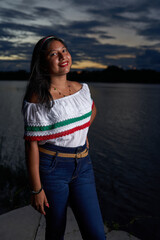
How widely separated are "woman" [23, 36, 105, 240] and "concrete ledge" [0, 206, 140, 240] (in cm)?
108

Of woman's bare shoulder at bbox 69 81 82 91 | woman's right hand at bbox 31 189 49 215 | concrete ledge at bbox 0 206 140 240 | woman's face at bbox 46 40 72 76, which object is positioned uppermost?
woman's face at bbox 46 40 72 76

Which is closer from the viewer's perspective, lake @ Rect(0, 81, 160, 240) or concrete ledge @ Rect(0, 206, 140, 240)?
concrete ledge @ Rect(0, 206, 140, 240)

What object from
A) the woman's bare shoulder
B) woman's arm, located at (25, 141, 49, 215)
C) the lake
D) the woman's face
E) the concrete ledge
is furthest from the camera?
the lake

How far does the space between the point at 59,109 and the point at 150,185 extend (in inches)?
223

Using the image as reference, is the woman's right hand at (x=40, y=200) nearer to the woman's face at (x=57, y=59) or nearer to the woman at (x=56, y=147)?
the woman at (x=56, y=147)

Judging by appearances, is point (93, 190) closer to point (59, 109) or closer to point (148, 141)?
point (59, 109)

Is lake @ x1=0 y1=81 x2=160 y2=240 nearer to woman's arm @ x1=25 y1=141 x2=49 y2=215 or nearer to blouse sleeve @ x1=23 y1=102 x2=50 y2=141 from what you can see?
woman's arm @ x1=25 y1=141 x2=49 y2=215

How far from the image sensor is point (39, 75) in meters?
2.08

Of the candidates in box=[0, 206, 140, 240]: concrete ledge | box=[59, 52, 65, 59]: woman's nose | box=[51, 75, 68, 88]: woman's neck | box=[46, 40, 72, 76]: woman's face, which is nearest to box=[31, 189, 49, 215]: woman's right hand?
box=[51, 75, 68, 88]: woman's neck

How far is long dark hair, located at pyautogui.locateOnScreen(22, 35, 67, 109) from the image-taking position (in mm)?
2002

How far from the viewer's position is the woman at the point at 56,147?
197 centimetres

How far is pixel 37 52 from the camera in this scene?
208 centimetres

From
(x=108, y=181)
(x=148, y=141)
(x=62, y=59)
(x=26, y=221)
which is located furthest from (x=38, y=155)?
(x=148, y=141)

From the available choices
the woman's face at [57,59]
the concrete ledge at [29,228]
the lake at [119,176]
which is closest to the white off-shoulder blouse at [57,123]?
the woman's face at [57,59]
